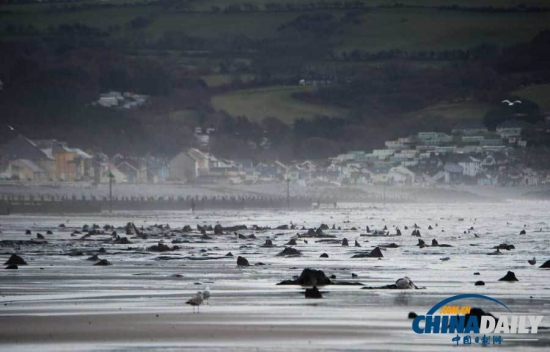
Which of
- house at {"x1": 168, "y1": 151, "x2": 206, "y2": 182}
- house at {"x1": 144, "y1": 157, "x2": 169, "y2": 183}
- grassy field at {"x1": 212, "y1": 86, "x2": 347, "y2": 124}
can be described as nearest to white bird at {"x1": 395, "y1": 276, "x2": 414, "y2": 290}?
house at {"x1": 144, "y1": 157, "x2": 169, "y2": 183}

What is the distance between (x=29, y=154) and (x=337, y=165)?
58.3m

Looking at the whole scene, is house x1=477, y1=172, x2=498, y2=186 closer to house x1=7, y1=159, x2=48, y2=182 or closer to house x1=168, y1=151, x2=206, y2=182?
house x1=168, y1=151, x2=206, y2=182

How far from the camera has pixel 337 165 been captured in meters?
176

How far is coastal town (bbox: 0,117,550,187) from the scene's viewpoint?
130m

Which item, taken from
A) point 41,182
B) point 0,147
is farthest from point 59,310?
point 0,147

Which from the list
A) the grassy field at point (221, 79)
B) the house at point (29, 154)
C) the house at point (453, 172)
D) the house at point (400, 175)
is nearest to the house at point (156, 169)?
the house at point (29, 154)

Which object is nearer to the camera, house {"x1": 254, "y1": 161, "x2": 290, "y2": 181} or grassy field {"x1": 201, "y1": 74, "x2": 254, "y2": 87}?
house {"x1": 254, "y1": 161, "x2": 290, "y2": 181}

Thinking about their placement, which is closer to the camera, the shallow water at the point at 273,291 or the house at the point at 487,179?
the shallow water at the point at 273,291

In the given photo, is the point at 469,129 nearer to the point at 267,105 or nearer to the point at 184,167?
the point at 267,105

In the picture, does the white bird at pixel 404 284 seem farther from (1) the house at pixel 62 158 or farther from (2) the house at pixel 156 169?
(2) the house at pixel 156 169

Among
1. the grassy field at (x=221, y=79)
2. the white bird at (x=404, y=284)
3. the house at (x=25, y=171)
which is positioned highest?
the grassy field at (x=221, y=79)

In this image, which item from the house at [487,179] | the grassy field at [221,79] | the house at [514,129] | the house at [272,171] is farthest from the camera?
the house at [514,129]

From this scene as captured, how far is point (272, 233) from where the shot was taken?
4809 centimetres

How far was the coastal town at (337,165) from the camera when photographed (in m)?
130
